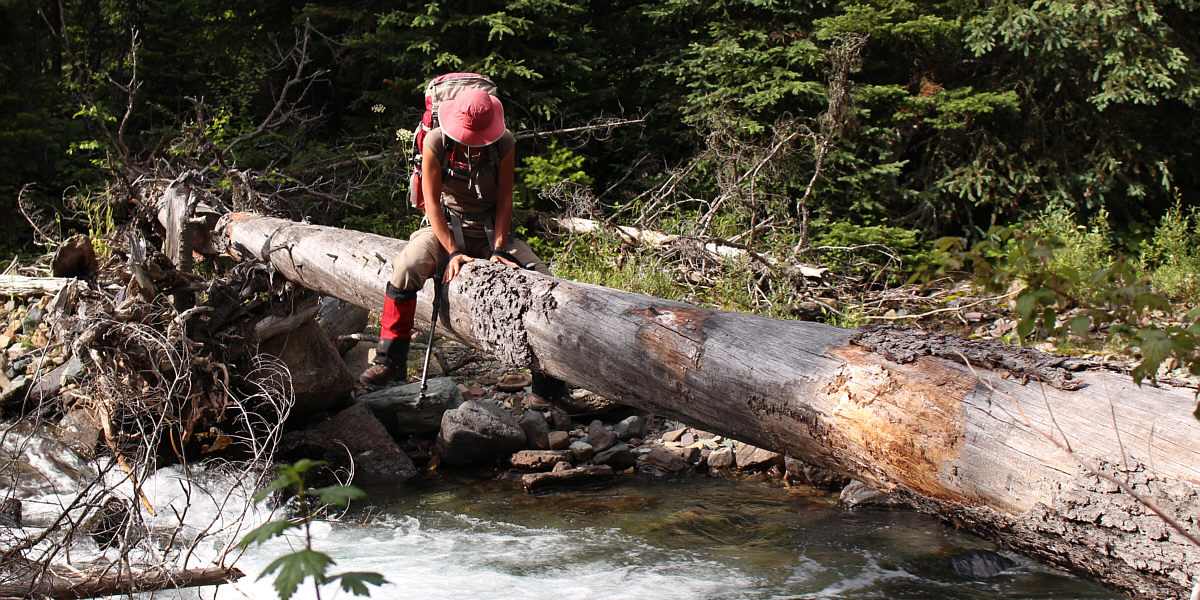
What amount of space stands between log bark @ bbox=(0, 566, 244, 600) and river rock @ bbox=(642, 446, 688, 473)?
13.3 ft

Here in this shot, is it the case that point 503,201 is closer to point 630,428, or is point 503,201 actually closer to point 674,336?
point 674,336

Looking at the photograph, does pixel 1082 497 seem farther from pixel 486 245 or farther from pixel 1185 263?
pixel 1185 263

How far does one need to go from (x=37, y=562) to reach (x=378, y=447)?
12.8 ft

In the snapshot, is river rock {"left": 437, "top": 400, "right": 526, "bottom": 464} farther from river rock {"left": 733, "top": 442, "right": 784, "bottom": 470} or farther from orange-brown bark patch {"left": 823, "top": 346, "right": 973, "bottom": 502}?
Answer: orange-brown bark patch {"left": 823, "top": 346, "right": 973, "bottom": 502}

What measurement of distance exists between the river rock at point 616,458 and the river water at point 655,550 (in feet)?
1.27

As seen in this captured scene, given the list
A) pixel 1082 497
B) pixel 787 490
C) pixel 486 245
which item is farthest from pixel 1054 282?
pixel 787 490

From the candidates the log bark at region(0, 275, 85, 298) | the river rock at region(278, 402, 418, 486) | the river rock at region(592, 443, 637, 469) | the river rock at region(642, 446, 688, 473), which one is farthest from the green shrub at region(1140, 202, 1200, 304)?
the log bark at region(0, 275, 85, 298)

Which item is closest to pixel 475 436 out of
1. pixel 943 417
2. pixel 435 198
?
pixel 435 198

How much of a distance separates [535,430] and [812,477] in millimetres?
2238

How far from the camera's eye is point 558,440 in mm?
6957

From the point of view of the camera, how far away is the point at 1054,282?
197 centimetres

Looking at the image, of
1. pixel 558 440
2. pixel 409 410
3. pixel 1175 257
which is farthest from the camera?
pixel 1175 257

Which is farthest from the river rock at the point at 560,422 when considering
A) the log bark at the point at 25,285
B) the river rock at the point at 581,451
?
the log bark at the point at 25,285

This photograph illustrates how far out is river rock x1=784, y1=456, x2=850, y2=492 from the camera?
6.26 m
